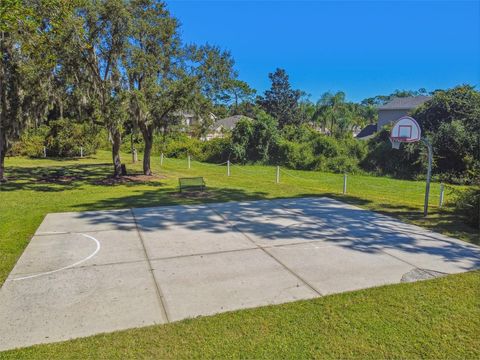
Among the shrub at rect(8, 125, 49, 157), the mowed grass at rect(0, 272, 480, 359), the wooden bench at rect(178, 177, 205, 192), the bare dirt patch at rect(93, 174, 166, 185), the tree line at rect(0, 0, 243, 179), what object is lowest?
the mowed grass at rect(0, 272, 480, 359)

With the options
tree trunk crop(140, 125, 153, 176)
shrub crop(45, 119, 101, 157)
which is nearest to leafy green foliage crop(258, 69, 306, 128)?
shrub crop(45, 119, 101, 157)

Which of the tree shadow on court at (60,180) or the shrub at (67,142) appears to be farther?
the shrub at (67,142)

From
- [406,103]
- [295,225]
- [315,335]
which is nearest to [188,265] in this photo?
[315,335]

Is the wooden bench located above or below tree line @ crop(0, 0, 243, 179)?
below

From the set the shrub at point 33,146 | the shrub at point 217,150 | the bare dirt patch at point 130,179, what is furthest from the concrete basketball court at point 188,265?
the shrub at point 33,146

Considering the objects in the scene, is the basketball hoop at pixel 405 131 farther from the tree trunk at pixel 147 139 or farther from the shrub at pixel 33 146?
the shrub at pixel 33 146

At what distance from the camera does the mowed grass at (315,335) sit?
11.8ft

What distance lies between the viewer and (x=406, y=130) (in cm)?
1067

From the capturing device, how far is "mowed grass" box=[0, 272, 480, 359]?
3.61 meters

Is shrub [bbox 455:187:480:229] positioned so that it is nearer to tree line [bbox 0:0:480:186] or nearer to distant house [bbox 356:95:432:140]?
tree line [bbox 0:0:480:186]

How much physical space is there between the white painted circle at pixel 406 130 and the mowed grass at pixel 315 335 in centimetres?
659

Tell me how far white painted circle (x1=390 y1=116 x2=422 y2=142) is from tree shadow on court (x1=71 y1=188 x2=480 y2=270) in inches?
97.3

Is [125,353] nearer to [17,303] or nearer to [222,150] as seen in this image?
[17,303]

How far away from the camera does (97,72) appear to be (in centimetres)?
1398
